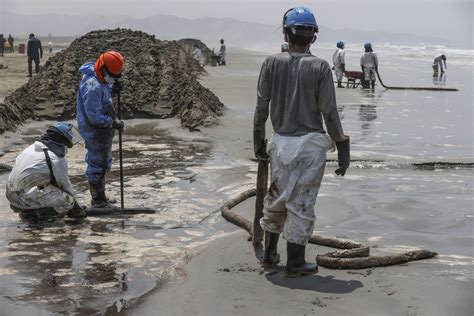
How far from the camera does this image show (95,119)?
A: 21.1 feet

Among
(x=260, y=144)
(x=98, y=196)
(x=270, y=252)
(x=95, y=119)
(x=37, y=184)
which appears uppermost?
(x=95, y=119)

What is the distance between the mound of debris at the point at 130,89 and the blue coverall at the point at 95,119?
551 centimetres

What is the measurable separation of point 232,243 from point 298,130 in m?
1.48

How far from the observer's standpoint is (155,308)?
4246 mm

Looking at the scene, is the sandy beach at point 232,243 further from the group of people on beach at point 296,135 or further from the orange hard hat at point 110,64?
the orange hard hat at point 110,64

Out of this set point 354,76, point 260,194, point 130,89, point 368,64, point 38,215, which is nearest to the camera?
point 260,194

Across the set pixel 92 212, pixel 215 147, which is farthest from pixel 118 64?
pixel 215 147

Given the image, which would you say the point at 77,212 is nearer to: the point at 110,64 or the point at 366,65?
the point at 110,64

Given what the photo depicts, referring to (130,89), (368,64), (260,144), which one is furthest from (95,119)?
(368,64)

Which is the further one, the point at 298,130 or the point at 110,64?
the point at 110,64

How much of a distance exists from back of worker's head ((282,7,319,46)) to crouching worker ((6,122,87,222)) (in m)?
2.80

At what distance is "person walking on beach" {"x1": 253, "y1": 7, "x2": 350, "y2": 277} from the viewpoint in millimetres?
4504

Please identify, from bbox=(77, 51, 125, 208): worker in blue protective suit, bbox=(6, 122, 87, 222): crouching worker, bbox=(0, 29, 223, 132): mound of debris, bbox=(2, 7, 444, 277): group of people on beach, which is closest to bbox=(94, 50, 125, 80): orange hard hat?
bbox=(77, 51, 125, 208): worker in blue protective suit

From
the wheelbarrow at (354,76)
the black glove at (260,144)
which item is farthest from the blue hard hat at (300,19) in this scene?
the wheelbarrow at (354,76)
